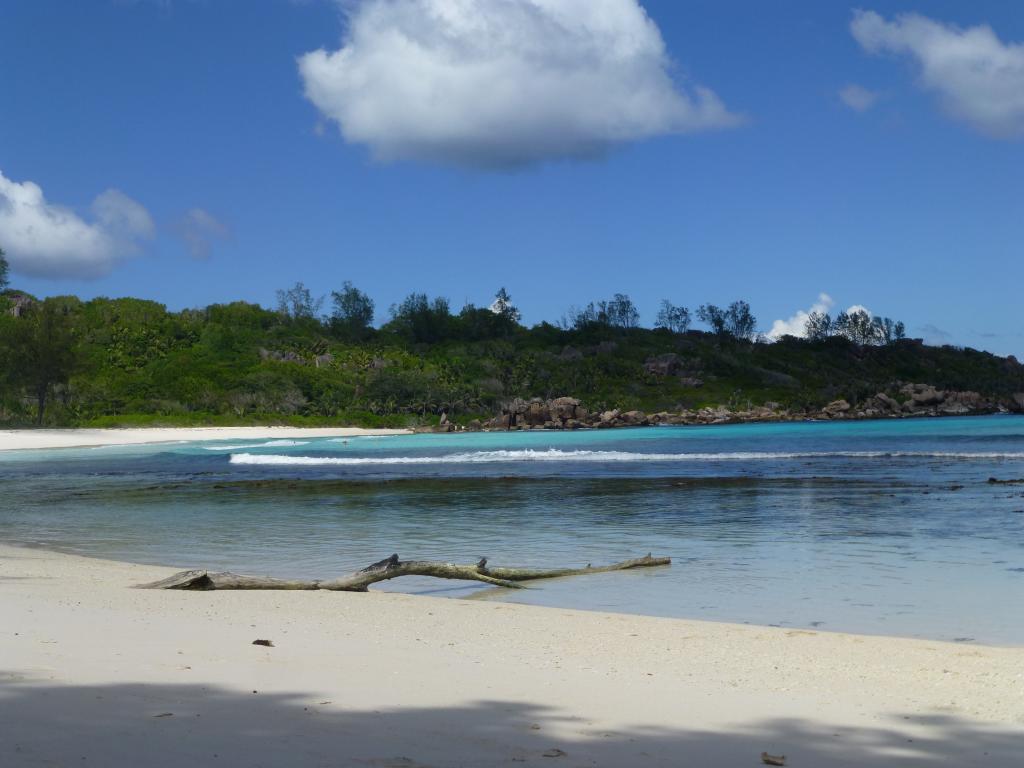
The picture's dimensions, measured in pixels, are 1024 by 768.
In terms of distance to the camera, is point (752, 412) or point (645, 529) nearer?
point (645, 529)

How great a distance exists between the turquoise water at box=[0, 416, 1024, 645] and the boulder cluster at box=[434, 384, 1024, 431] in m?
88.4

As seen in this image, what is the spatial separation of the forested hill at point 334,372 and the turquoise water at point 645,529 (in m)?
64.2

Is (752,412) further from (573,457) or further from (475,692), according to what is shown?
(475,692)

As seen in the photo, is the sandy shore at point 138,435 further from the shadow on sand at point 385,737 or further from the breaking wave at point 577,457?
the shadow on sand at point 385,737

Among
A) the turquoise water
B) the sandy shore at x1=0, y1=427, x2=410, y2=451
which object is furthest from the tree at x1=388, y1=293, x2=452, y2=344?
the turquoise water

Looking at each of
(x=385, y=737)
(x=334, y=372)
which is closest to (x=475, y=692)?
(x=385, y=737)

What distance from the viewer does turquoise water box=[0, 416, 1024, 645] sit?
1097cm

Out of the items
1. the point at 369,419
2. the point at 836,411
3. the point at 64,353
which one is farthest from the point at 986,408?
the point at 64,353

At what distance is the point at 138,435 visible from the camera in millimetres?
86438

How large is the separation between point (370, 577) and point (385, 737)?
6.85m

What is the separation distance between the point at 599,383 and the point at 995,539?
14818 cm

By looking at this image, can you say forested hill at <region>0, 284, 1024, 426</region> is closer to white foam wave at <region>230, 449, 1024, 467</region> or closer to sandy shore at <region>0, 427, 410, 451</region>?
sandy shore at <region>0, 427, 410, 451</region>

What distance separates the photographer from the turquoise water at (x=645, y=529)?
1097 cm

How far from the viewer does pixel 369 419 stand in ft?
404
